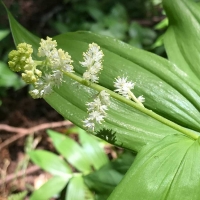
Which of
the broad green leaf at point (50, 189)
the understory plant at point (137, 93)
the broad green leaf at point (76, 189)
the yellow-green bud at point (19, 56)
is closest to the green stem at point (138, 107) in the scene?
the understory plant at point (137, 93)

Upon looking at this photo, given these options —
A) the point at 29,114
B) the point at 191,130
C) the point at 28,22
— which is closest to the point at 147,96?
the point at 191,130

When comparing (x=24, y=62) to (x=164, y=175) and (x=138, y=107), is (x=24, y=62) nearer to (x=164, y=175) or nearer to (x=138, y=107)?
(x=138, y=107)

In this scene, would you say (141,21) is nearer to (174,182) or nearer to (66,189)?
(66,189)

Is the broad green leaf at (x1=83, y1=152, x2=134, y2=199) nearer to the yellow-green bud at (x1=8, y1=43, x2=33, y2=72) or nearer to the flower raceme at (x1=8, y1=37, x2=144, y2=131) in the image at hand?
the flower raceme at (x1=8, y1=37, x2=144, y2=131)

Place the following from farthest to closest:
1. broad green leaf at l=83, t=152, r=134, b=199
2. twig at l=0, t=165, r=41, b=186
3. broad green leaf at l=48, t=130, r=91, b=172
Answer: twig at l=0, t=165, r=41, b=186, broad green leaf at l=48, t=130, r=91, b=172, broad green leaf at l=83, t=152, r=134, b=199

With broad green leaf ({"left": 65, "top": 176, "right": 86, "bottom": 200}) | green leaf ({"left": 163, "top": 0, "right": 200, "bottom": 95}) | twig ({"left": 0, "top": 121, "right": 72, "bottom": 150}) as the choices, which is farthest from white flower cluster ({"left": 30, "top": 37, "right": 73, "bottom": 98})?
twig ({"left": 0, "top": 121, "right": 72, "bottom": 150})
